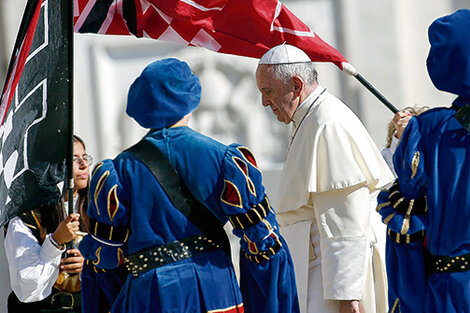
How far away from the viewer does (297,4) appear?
28.3ft

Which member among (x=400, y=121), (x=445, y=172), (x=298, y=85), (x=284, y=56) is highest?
(x=284, y=56)

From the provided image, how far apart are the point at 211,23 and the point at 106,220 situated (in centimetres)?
190

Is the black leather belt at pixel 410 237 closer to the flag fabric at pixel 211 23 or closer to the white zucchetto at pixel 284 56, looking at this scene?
the white zucchetto at pixel 284 56

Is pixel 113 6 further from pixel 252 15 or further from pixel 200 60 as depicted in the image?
pixel 200 60

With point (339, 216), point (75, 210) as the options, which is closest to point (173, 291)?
point (339, 216)

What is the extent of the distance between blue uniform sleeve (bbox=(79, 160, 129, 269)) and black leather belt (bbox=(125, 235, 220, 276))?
0.31 ft

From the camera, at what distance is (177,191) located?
3.66 meters

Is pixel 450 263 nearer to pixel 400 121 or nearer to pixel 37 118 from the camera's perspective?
pixel 37 118

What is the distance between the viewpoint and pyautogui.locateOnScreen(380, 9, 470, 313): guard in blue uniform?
11.1 ft

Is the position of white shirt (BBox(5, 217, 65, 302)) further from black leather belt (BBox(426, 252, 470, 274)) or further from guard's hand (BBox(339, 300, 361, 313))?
black leather belt (BBox(426, 252, 470, 274))

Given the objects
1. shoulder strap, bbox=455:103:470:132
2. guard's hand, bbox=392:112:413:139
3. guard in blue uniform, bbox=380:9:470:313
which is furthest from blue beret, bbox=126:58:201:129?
guard's hand, bbox=392:112:413:139

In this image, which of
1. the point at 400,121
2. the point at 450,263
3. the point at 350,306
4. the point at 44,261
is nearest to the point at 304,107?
the point at 350,306

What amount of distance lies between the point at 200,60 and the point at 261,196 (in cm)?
516

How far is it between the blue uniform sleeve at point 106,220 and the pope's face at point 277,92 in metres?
1.08
